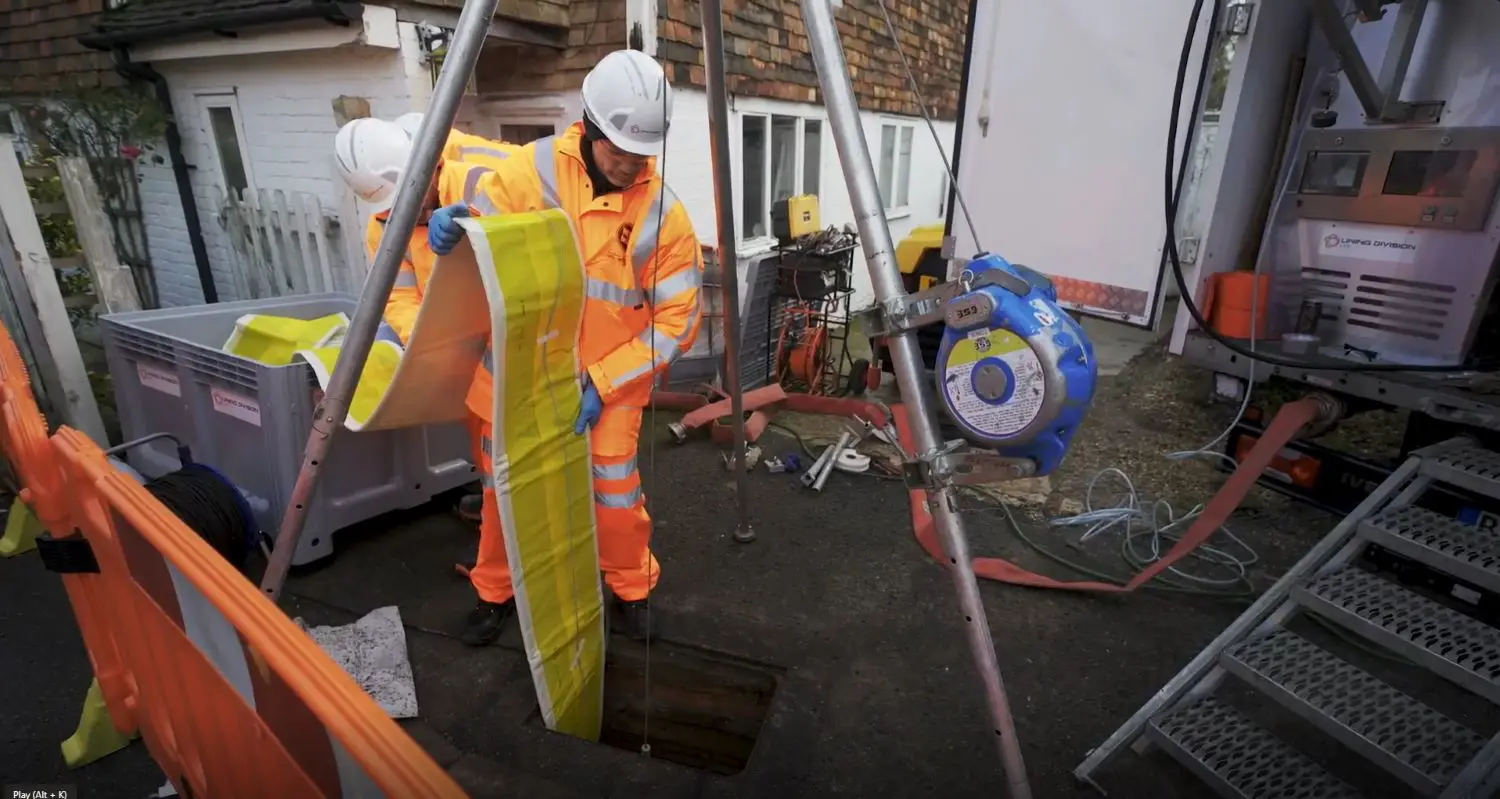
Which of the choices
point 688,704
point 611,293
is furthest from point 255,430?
point 688,704

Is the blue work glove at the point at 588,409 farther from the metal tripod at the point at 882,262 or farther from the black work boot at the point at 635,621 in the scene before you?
the metal tripod at the point at 882,262

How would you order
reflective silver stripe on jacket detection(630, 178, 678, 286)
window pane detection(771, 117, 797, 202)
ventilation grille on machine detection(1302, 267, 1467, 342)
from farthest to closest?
1. window pane detection(771, 117, 797, 202)
2. ventilation grille on machine detection(1302, 267, 1467, 342)
3. reflective silver stripe on jacket detection(630, 178, 678, 286)

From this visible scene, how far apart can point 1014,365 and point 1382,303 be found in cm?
325

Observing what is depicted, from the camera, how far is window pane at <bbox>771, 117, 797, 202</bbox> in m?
7.12

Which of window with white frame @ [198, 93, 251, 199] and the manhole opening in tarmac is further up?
window with white frame @ [198, 93, 251, 199]

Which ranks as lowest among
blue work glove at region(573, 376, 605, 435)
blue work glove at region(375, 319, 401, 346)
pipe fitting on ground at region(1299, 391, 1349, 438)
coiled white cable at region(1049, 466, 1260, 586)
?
coiled white cable at region(1049, 466, 1260, 586)

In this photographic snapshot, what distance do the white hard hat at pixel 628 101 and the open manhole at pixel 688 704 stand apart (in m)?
1.93

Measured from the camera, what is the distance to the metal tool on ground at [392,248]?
1676mm

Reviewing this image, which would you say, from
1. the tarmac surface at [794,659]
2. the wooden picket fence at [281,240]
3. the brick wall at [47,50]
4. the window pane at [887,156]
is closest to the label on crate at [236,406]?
the tarmac surface at [794,659]

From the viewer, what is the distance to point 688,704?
2.80 meters

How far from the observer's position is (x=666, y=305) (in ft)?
8.55

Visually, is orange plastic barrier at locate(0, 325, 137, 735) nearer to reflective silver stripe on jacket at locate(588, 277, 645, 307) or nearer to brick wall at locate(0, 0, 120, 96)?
reflective silver stripe on jacket at locate(588, 277, 645, 307)

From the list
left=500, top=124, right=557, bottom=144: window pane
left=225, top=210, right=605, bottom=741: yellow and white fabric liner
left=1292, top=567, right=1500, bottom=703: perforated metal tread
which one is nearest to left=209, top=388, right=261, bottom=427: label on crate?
left=225, top=210, right=605, bottom=741: yellow and white fabric liner

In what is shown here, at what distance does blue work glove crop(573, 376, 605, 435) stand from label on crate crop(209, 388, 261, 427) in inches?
61.6
